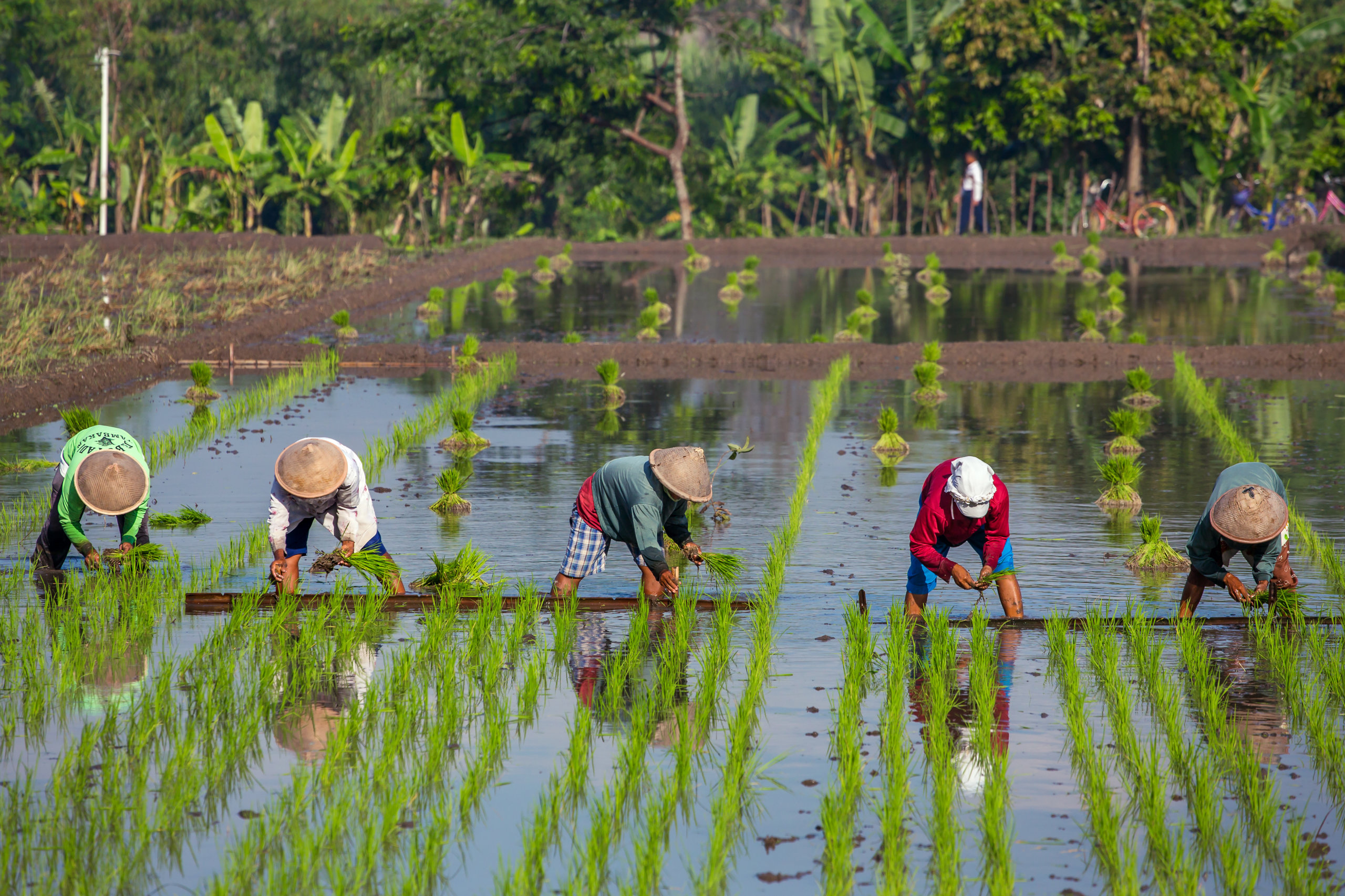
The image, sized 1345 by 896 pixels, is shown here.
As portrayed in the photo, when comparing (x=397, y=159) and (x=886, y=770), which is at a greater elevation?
(x=397, y=159)

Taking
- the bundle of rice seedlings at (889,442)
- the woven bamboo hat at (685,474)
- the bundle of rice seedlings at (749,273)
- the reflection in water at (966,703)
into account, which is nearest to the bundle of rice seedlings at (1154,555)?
the reflection in water at (966,703)

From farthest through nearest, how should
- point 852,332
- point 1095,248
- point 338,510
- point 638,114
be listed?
point 638,114 → point 1095,248 → point 852,332 → point 338,510

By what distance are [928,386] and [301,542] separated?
7740 millimetres

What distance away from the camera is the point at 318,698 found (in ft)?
19.4

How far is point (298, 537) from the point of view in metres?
7.01

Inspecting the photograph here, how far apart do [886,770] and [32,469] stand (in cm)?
694

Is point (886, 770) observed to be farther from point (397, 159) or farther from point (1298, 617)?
point (397, 159)

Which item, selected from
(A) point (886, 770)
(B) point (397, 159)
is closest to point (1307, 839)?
(A) point (886, 770)

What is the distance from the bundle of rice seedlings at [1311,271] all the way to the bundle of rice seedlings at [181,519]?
19735 mm

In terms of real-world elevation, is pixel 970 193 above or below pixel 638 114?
below

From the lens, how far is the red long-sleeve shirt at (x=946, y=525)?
6.57 meters

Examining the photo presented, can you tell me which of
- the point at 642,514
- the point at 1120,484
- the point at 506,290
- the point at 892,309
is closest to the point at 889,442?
the point at 1120,484

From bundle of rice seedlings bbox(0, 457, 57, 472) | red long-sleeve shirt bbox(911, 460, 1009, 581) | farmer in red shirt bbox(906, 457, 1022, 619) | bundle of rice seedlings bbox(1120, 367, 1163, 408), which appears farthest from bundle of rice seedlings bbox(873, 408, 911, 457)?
bundle of rice seedlings bbox(0, 457, 57, 472)

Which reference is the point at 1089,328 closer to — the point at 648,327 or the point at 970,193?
the point at 648,327
